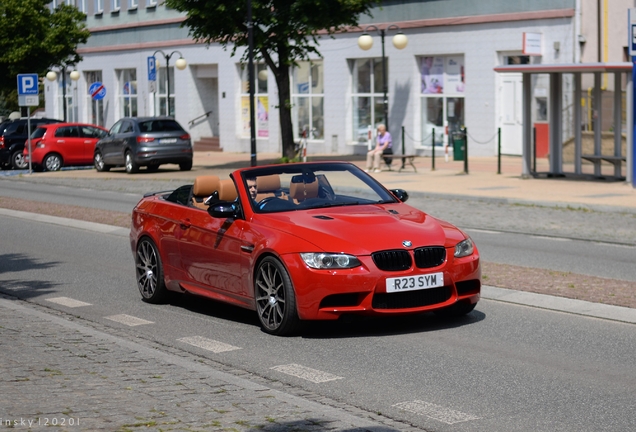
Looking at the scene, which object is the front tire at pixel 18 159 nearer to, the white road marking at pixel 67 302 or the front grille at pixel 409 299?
the white road marking at pixel 67 302

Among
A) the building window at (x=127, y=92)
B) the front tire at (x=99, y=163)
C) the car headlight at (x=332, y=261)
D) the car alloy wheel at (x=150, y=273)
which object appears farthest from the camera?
the building window at (x=127, y=92)

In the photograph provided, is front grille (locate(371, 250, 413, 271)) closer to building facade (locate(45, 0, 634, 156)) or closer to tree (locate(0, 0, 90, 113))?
building facade (locate(45, 0, 634, 156))

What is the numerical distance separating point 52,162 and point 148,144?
5.85 metres

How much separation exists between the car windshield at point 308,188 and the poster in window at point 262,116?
3544 cm

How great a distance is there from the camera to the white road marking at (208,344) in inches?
348

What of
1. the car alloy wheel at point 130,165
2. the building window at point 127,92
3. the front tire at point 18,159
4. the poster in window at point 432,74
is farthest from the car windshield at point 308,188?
the building window at point 127,92

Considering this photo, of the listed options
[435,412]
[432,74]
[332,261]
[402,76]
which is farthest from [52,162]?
[435,412]

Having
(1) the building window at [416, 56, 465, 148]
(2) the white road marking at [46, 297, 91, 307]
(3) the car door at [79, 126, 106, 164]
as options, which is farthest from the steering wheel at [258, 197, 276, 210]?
(3) the car door at [79, 126, 106, 164]

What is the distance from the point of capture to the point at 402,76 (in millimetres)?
38688

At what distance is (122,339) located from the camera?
8945 millimetres

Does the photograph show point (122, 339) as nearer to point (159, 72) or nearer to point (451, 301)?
point (451, 301)

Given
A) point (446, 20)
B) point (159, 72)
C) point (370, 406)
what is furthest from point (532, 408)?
point (159, 72)

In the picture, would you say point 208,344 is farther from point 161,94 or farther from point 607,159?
point 161,94

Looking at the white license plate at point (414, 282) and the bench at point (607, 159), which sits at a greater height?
the bench at point (607, 159)
